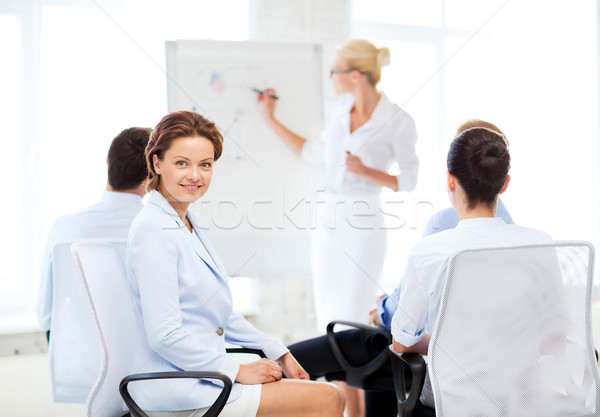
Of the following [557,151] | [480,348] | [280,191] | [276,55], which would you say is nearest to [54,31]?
[276,55]

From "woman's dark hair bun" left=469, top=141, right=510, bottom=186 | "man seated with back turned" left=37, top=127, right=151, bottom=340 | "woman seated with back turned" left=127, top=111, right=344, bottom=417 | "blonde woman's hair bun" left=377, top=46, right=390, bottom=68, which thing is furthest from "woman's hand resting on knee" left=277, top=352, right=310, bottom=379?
"blonde woman's hair bun" left=377, top=46, right=390, bottom=68

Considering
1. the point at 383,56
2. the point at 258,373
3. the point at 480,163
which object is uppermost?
the point at 383,56

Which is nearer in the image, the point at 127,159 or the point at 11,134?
the point at 127,159

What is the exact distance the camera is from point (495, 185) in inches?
61.1

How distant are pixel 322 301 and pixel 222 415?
171 centimetres

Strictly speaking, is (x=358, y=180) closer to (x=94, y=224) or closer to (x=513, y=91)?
(x=94, y=224)

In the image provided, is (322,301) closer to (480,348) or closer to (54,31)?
(480,348)

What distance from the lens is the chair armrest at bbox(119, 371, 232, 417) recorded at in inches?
47.6

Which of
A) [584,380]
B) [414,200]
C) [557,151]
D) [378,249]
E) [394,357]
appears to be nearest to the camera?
[584,380]

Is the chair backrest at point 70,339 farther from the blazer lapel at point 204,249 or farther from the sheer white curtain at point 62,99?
the sheer white curtain at point 62,99

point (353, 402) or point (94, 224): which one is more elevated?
point (94, 224)

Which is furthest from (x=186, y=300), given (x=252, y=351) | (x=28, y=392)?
(x=28, y=392)

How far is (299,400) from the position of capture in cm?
132

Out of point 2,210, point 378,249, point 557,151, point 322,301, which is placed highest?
point 557,151
